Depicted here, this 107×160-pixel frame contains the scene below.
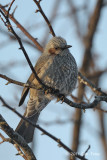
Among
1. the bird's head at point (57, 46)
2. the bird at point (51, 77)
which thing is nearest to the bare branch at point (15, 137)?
the bird at point (51, 77)

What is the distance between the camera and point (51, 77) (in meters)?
4.84

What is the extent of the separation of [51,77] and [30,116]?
2.98ft

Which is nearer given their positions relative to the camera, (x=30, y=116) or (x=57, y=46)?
(x=57, y=46)

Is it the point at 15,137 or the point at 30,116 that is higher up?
the point at 30,116

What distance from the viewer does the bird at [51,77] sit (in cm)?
487

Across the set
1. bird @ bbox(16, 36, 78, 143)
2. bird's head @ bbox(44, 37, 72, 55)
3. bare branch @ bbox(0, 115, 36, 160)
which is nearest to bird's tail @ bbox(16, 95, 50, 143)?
bird @ bbox(16, 36, 78, 143)

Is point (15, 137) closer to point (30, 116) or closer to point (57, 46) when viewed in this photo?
point (30, 116)

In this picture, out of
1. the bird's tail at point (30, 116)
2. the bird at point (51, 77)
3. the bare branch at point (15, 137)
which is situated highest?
the bird at point (51, 77)

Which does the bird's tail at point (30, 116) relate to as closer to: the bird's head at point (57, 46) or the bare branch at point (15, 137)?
the bird's head at point (57, 46)

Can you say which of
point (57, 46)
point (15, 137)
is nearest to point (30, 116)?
point (57, 46)

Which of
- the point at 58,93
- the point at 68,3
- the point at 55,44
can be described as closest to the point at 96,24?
the point at 68,3

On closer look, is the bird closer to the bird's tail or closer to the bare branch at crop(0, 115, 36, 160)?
the bird's tail

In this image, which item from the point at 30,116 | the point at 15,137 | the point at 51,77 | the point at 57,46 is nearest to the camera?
the point at 15,137

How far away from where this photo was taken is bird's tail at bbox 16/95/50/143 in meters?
5.00
